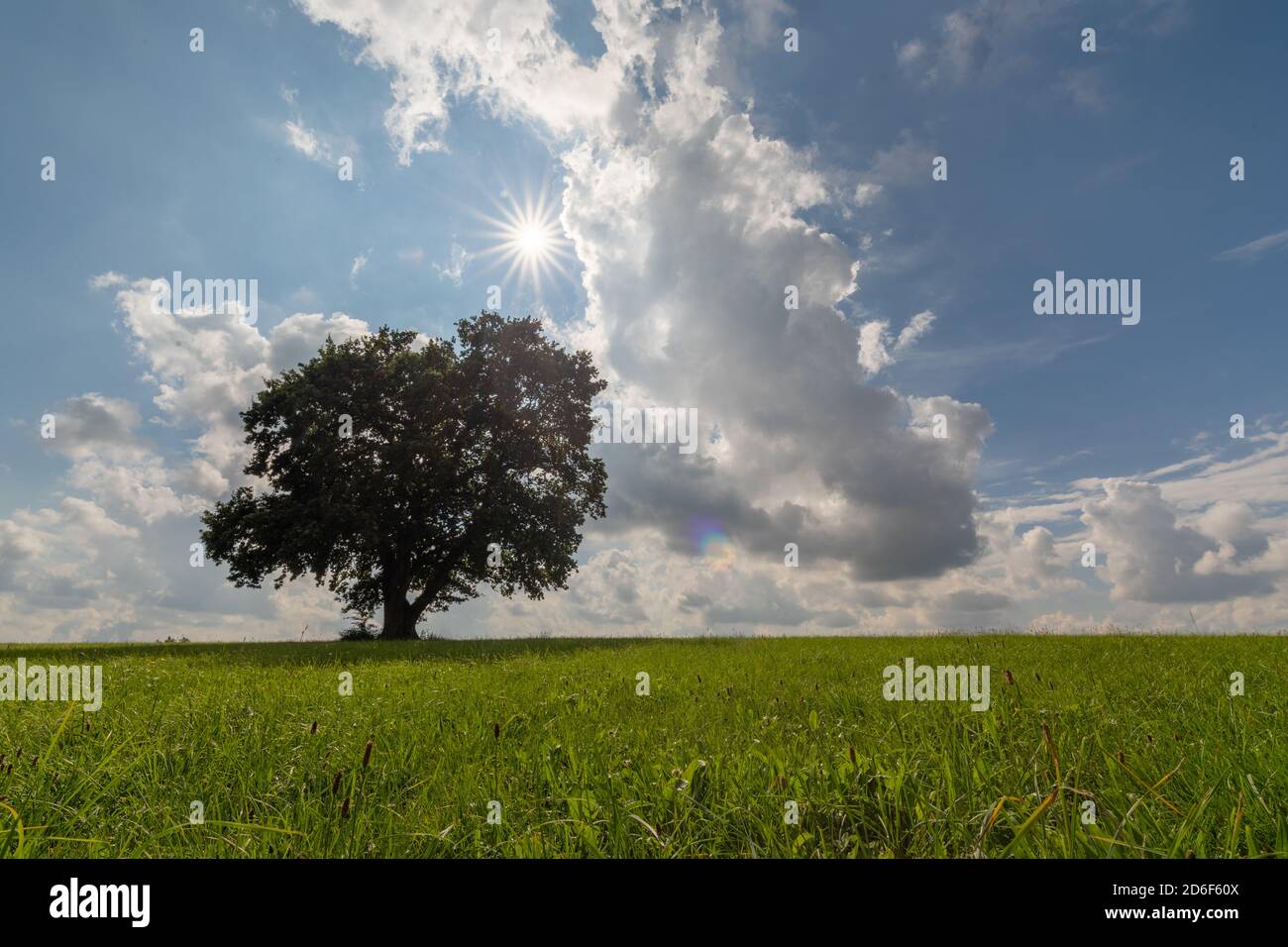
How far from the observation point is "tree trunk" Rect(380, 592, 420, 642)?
3045cm

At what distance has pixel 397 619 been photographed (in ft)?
100

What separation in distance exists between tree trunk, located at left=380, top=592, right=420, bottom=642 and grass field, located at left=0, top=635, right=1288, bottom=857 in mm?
23069

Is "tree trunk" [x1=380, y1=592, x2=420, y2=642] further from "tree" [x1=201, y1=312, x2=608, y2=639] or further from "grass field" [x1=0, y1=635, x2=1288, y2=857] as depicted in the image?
"grass field" [x1=0, y1=635, x2=1288, y2=857]

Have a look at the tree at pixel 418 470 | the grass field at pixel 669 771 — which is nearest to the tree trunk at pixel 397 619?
the tree at pixel 418 470

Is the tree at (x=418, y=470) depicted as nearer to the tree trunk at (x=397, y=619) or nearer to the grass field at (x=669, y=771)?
the tree trunk at (x=397, y=619)

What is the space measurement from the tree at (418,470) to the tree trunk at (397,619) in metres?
0.07

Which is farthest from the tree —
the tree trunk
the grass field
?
the grass field


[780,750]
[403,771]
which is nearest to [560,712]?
[403,771]

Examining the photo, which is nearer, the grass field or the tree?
the grass field

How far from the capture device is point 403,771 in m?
4.68

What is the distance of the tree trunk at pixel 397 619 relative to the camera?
99.9 feet

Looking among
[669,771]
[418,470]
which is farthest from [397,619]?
[669,771]

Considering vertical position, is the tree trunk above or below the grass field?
below

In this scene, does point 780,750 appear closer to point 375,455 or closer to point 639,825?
point 639,825
